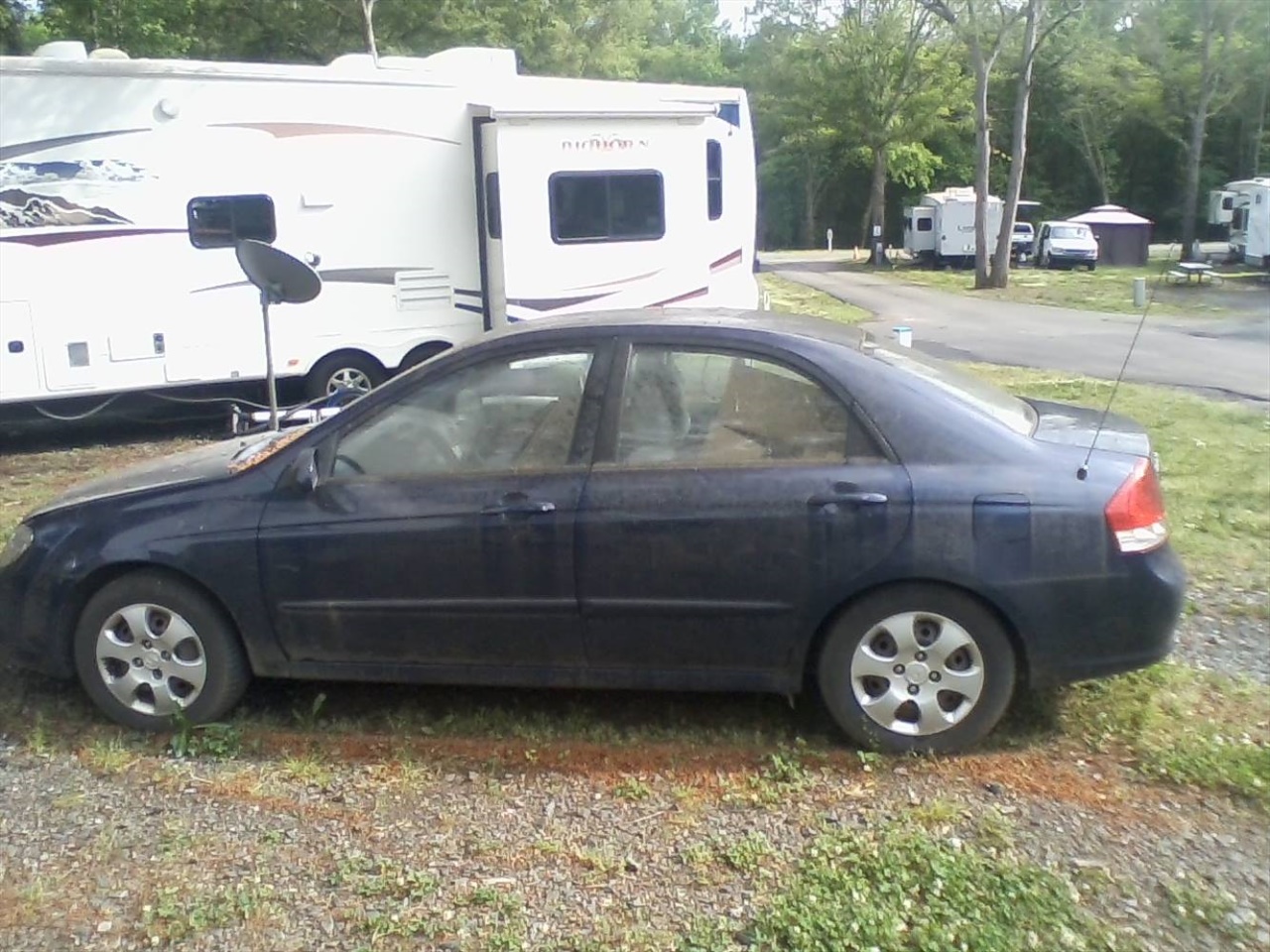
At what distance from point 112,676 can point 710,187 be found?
9463mm

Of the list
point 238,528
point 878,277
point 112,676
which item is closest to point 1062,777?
point 238,528

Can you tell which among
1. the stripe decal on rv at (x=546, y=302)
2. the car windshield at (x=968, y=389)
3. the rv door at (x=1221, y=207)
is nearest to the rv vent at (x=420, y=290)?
the stripe decal on rv at (x=546, y=302)

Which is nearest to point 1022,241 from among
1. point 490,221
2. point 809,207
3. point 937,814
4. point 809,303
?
point 809,207

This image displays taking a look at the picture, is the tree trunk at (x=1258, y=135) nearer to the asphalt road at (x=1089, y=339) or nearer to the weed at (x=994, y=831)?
the asphalt road at (x=1089, y=339)

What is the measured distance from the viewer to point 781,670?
452 cm

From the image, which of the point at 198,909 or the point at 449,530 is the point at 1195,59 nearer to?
the point at 449,530

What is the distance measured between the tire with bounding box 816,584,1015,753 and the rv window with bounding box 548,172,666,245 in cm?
792

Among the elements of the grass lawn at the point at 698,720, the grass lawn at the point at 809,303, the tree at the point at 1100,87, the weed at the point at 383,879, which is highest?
the tree at the point at 1100,87

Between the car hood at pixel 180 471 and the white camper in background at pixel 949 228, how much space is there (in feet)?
134

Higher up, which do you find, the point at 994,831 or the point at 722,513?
the point at 722,513

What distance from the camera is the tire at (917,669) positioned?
438 cm

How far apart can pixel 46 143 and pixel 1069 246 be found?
119 ft

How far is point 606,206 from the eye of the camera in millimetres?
11906

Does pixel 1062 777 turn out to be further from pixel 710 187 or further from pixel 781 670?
pixel 710 187
